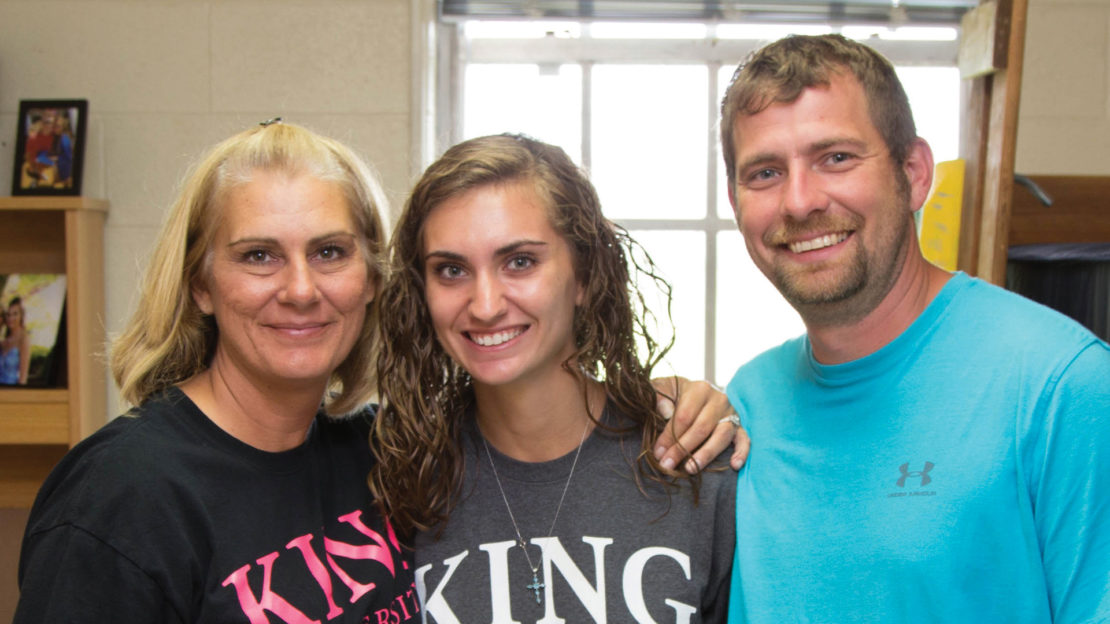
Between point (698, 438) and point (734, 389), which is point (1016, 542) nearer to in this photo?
point (698, 438)

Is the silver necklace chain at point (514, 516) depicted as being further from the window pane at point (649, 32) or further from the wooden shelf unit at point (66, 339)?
the window pane at point (649, 32)

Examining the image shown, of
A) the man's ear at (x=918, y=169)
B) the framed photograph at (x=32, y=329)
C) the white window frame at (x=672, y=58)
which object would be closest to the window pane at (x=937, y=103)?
the white window frame at (x=672, y=58)

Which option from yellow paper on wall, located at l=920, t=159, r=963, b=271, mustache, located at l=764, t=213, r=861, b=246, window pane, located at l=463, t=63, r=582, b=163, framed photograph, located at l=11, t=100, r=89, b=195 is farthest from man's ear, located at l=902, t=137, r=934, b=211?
framed photograph, located at l=11, t=100, r=89, b=195

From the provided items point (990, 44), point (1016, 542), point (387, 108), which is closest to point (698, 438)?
point (1016, 542)

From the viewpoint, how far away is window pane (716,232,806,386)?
2568mm

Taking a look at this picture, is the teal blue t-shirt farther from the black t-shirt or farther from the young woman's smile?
the black t-shirt

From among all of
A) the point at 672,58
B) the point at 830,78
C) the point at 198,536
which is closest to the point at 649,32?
the point at 672,58

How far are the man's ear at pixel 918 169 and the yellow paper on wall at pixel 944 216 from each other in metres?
0.71

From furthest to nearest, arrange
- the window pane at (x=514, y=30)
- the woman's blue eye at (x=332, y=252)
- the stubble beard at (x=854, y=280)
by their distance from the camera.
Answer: the window pane at (x=514, y=30), the woman's blue eye at (x=332, y=252), the stubble beard at (x=854, y=280)


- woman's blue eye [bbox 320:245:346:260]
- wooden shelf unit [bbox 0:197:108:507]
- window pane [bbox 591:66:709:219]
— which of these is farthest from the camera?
window pane [bbox 591:66:709:219]

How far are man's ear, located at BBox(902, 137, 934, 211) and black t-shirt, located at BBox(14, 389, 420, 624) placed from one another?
88 cm

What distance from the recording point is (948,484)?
1010 millimetres

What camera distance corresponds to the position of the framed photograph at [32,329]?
6.95ft

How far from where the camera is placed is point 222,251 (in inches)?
47.7
